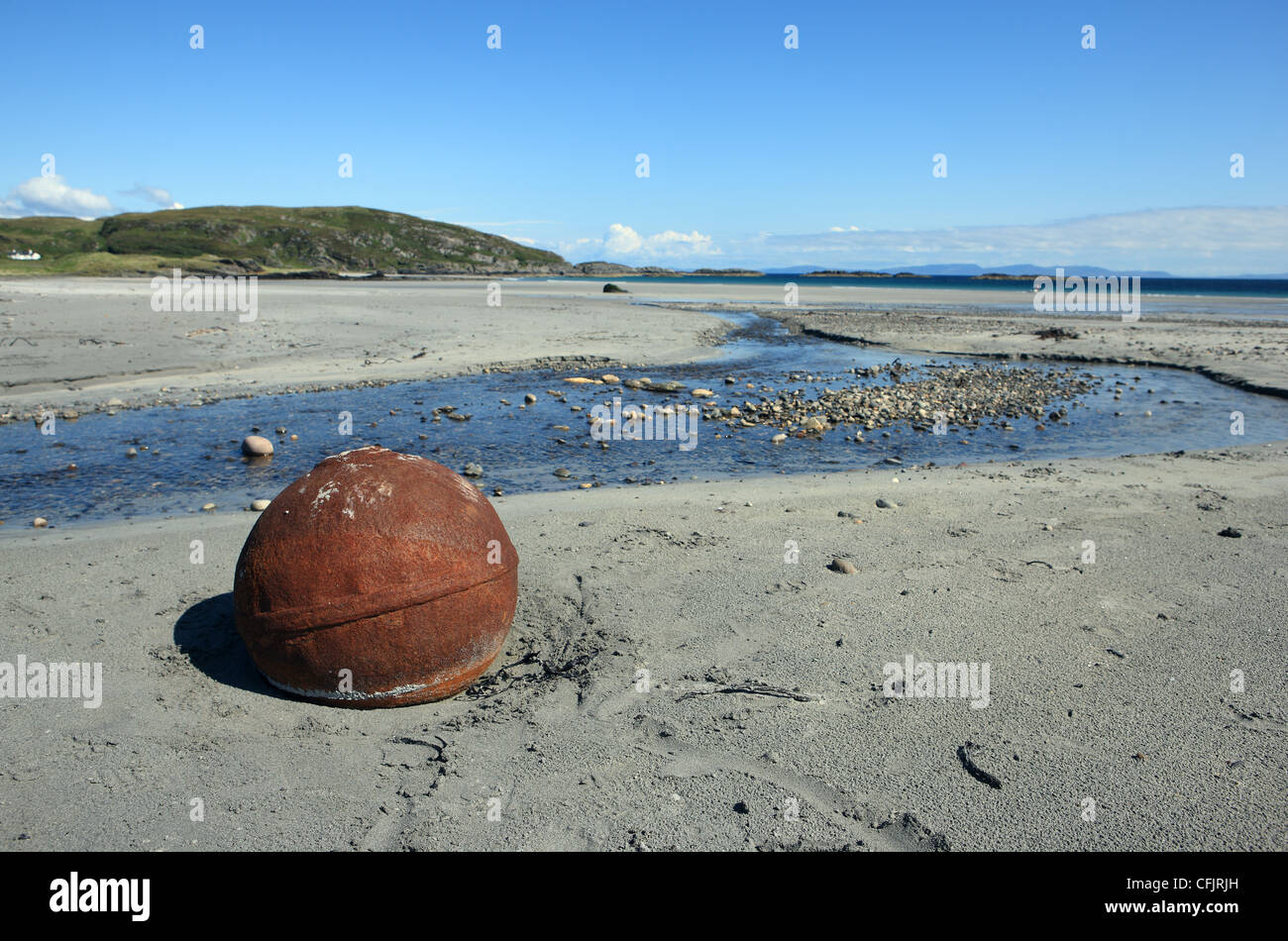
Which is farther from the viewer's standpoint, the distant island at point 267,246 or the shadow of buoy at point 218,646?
the distant island at point 267,246

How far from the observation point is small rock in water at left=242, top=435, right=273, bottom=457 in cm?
1073

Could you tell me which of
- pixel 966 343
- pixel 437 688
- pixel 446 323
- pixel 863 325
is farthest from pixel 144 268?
pixel 437 688

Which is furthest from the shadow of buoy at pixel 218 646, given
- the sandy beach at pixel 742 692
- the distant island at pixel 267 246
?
the distant island at pixel 267 246

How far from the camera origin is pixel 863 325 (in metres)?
31.6

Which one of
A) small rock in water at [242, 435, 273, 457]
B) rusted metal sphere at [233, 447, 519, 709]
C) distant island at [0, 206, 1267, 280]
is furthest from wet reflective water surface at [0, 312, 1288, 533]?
distant island at [0, 206, 1267, 280]

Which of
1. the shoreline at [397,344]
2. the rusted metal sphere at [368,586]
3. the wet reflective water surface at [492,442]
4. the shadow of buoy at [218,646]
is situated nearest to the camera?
the rusted metal sphere at [368,586]

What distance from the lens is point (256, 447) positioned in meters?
10.8

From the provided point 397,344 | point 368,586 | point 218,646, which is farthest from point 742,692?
point 397,344

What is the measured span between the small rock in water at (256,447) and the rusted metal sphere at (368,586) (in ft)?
22.0

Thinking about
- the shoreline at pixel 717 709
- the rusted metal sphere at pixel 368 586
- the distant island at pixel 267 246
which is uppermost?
the distant island at pixel 267 246

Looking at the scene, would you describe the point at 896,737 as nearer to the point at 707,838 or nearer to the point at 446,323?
the point at 707,838

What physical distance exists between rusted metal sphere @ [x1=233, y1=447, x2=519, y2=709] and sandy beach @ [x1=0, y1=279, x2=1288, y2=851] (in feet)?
0.75

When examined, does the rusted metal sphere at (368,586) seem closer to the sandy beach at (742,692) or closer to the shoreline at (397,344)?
the sandy beach at (742,692)

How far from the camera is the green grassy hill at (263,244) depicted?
7425 cm
